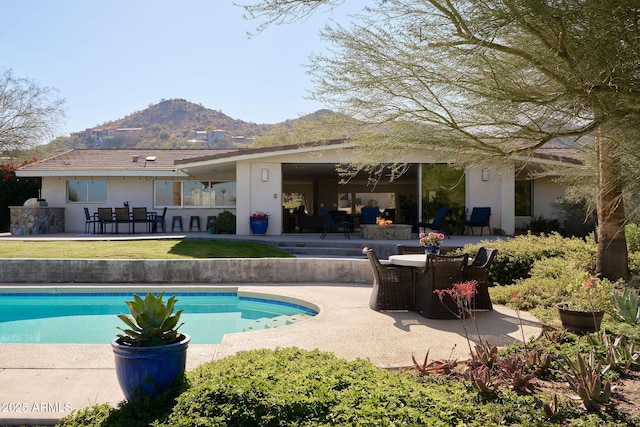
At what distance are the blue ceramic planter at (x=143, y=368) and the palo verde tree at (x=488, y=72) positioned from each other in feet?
10.2

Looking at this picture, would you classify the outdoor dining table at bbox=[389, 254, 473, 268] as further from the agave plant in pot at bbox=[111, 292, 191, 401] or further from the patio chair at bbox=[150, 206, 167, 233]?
the patio chair at bbox=[150, 206, 167, 233]

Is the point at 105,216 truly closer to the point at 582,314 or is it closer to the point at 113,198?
the point at 113,198

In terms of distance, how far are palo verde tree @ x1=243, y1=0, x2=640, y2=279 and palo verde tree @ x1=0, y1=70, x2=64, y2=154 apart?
2122 cm

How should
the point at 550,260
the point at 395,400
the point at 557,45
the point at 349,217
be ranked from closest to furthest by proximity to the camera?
the point at 395,400, the point at 557,45, the point at 550,260, the point at 349,217

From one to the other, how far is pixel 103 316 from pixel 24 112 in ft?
61.7

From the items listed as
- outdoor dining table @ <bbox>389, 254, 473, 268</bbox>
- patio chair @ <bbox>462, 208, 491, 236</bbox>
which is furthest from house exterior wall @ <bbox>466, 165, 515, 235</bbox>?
outdoor dining table @ <bbox>389, 254, 473, 268</bbox>

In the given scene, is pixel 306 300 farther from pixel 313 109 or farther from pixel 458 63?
pixel 458 63

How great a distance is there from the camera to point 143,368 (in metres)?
3.46

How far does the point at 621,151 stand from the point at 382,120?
2.81m

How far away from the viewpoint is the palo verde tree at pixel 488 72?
409 cm

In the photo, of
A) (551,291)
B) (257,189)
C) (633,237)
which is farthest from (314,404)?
(257,189)

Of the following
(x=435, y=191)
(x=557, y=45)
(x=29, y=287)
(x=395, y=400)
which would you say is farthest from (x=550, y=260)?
(x=29, y=287)

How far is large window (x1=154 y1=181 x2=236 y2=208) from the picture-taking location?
1922cm

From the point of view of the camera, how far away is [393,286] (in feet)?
23.2
